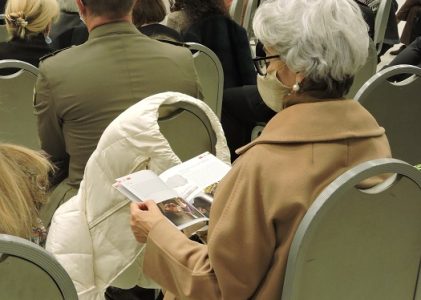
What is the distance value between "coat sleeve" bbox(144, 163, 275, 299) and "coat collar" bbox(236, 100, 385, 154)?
4.7 inches

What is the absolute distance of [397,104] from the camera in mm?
2201

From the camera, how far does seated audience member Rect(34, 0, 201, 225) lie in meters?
1.95

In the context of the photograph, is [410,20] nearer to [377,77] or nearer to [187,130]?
[377,77]

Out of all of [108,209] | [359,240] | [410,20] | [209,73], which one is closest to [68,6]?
[209,73]

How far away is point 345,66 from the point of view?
4.31ft

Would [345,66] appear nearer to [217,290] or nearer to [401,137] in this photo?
[217,290]

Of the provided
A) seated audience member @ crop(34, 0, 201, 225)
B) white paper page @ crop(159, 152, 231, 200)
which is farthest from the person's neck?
white paper page @ crop(159, 152, 231, 200)

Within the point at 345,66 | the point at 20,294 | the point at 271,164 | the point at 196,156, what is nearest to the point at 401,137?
the point at 196,156

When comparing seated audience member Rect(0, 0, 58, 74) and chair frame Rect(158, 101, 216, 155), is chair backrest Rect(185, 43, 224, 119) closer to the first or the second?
seated audience member Rect(0, 0, 58, 74)

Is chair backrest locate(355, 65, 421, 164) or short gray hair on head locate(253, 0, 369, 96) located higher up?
short gray hair on head locate(253, 0, 369, 96)

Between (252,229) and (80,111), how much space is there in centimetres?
93

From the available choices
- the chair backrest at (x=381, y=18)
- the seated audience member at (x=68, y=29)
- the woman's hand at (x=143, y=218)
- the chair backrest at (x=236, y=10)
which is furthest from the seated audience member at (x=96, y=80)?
the chair backrest at (x=236, y=10)

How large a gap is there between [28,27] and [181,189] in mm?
1651

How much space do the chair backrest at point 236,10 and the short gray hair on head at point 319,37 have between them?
131 inches
